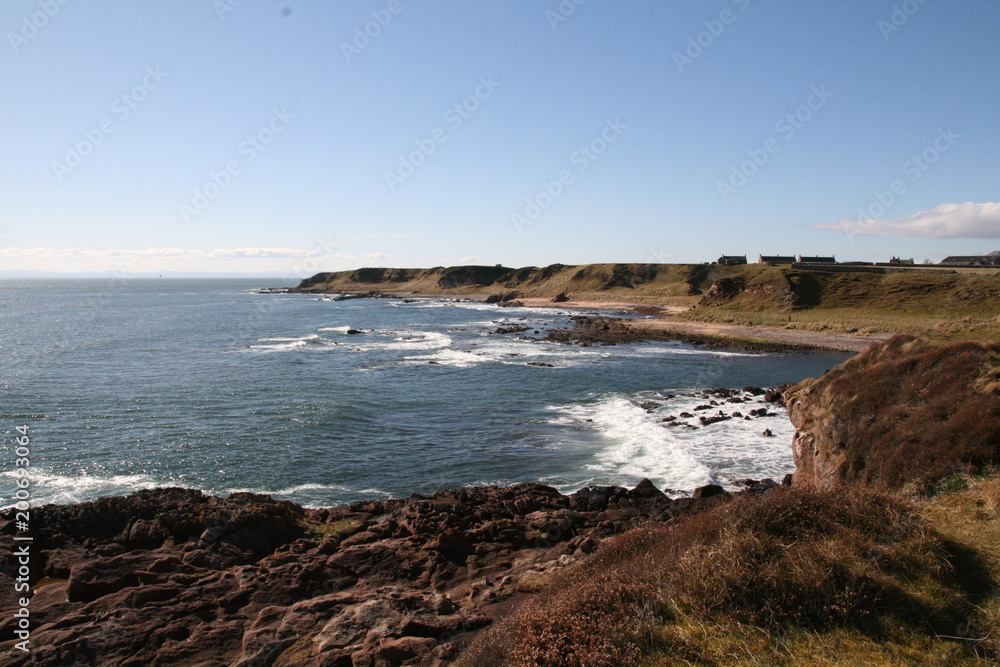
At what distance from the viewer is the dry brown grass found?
5824 millimetres

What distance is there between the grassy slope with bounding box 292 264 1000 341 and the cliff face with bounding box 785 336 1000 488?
13.6ft

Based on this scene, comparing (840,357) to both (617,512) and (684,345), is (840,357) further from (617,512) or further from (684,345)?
(617,512)

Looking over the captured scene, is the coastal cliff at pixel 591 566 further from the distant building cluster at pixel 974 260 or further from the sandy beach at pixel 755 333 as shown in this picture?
the distant building cluster at pixel 974 260

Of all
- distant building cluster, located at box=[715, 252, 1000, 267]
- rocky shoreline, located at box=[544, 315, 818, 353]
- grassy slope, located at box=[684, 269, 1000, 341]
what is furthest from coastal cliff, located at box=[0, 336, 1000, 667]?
distant building cluster, located at box=[715, 252, 1000, 267]

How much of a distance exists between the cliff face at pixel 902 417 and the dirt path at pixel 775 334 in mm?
30549

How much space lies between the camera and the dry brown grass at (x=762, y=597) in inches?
229

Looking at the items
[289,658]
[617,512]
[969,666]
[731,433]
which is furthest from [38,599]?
[731,433]

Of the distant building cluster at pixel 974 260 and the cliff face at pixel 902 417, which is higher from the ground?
the distant building cluster at pixel 974 260

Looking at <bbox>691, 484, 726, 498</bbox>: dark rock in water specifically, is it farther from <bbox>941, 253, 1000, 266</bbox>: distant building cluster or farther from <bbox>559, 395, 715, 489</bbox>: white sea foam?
<bbox>941, 253, 1000, 266</bbox>: distant building cluster

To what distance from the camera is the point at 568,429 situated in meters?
24.1

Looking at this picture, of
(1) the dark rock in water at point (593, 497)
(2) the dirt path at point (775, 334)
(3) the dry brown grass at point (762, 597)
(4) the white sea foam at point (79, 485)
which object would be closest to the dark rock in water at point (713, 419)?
(1) the dark rock in water at point (593, 497)

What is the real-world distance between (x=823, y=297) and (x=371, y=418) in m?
61.5

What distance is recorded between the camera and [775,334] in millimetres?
55594

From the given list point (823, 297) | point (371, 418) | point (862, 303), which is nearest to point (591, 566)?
point (371, 418)
